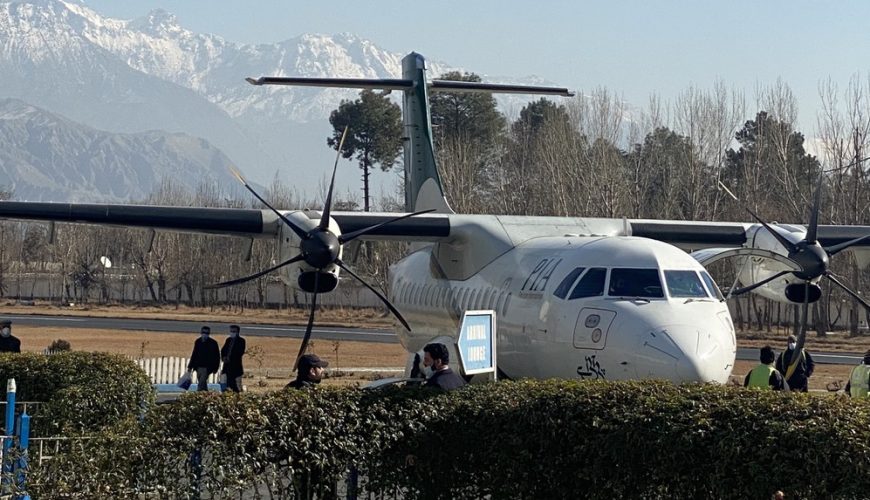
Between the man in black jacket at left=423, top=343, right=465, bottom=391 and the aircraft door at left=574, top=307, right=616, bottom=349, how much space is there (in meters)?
3.17

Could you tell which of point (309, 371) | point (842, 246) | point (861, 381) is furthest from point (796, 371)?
point (309, 371)

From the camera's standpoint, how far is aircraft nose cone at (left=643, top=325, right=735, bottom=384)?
487 inches

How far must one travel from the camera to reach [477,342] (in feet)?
39.2

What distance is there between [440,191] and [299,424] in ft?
50.9

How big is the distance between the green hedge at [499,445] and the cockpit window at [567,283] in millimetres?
5142

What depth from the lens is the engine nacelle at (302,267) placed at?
56.3 feet

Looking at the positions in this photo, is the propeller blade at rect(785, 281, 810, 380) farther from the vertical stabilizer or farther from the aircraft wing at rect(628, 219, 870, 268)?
the vertical stabilizer

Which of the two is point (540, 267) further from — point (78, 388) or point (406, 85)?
point (406, 85)

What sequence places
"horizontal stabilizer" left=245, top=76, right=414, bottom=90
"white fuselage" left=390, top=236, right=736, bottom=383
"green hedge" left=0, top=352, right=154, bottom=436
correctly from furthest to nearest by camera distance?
"horizontal stabilizer" left=245, top=76, right=414, bottom=90, "white fuselage" left=390, top=236, right=736, bottom=383, "green hedge" left=0, top=352, right=154, bottom=436

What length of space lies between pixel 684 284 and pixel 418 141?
1169 cm

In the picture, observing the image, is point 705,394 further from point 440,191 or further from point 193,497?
point 440,191

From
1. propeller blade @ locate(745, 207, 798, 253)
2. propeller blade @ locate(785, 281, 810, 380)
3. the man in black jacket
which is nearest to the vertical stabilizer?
propeller blade @ locate(745, 207, 798, 253)

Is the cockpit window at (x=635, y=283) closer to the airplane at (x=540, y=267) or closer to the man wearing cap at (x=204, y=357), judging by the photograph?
the airplane at (x=540, y=267)

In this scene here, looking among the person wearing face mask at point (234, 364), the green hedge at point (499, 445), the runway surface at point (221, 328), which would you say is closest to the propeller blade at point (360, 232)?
the person wearing face mask at point (234, 364)
